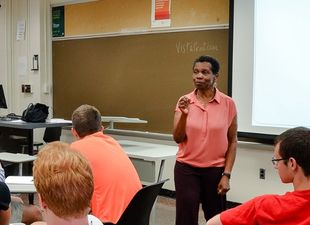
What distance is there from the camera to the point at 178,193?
2635 mm

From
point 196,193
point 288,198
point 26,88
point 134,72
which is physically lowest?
point 196,193

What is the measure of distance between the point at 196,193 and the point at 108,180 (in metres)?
0.57

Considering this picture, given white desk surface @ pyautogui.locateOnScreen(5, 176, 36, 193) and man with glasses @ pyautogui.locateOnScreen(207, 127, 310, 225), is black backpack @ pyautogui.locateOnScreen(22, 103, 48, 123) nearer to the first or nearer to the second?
white desk surface @ pyautogui.locateOnScreen(5, 176, 36, 193)

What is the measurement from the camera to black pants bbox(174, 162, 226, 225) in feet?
8.50

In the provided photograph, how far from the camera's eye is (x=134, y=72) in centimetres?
528

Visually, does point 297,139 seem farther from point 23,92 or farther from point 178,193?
point 23,92

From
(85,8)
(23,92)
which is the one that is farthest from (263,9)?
(23,92)

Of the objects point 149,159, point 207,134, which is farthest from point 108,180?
point 149,159

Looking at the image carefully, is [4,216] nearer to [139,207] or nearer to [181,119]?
[139,207]

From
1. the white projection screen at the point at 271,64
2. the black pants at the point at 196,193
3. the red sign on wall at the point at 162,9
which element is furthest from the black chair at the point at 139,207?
the red sign on wall at the point at 162,9

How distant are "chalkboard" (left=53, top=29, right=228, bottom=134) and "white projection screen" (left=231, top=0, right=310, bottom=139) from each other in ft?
0.96

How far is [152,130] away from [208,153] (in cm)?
260

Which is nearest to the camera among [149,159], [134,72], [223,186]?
[223,186]

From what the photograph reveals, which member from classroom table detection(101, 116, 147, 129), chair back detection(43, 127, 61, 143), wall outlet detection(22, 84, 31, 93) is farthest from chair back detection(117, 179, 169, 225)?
wall outlet detection(22, 84, 31, 93)
